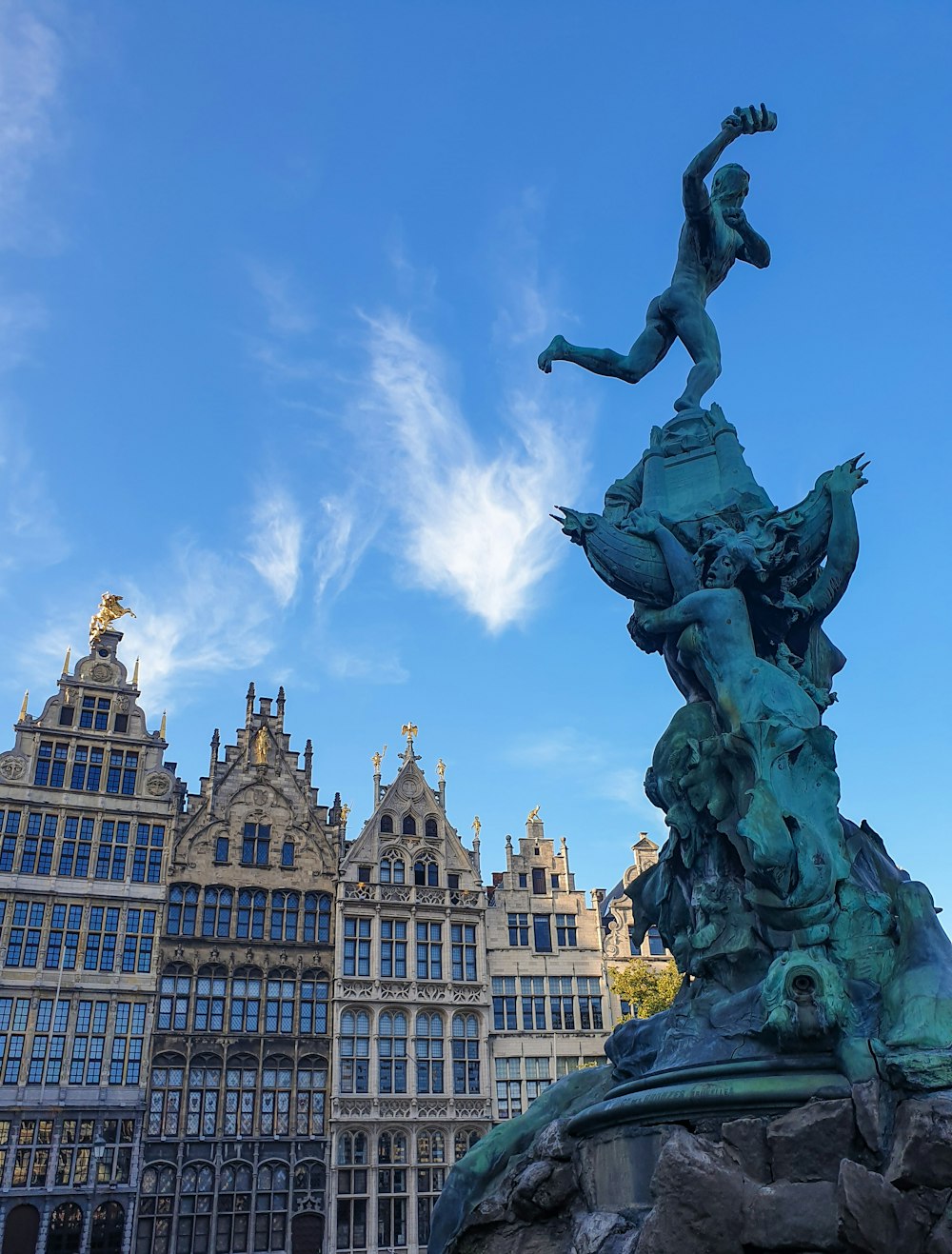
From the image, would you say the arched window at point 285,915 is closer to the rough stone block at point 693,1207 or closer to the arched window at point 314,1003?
the arched window at point 314,1003

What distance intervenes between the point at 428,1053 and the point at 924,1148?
34063 millimetres

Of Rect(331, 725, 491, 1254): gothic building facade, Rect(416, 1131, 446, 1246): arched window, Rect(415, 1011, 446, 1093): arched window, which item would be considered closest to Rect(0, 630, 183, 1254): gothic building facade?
Rect(331, 725, 491, 1254): gothic building facade

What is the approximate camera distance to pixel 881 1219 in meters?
6.52

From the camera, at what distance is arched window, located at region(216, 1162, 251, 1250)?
111 ft

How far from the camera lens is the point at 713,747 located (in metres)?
10.8

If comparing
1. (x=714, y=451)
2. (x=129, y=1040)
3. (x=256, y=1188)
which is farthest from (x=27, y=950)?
(x=714, y=451)

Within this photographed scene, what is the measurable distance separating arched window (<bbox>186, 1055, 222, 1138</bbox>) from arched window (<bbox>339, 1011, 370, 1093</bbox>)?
4123mm

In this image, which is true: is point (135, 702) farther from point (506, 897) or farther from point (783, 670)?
point (783, 670)

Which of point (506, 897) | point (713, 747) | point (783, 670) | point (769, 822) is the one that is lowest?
point (769, 822)

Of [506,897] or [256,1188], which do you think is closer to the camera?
[256,1188]

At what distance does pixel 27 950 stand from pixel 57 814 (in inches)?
183

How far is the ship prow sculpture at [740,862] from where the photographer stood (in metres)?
8.24

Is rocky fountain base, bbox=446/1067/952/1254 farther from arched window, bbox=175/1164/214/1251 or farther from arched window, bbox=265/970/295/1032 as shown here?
arched window, bbox=265/970/295/1032

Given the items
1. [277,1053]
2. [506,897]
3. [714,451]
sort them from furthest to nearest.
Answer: [506,897] < [277,1053] < [714,451]
